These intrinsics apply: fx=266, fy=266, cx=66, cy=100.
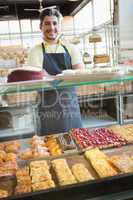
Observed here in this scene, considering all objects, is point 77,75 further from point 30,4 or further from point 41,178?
point 30,4

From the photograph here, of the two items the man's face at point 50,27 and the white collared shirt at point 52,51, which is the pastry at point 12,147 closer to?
the white collared shirt at point 52,51

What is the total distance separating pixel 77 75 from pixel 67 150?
51 centimetres

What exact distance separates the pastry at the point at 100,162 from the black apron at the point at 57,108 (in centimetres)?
53

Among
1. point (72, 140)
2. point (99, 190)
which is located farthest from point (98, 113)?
point (99, 190)

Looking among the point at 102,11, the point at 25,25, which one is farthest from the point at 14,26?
the point at 102,11

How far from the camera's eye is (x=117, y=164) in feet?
4.49

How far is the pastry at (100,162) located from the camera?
51.3 inches

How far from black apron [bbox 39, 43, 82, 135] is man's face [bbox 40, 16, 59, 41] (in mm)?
120

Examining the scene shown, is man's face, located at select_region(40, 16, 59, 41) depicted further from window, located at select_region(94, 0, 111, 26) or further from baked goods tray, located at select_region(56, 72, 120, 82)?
window, located at select_region(94, 0, 111, 26)

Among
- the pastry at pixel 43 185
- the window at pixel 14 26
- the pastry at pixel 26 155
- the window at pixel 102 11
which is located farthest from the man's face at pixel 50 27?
the window at pixel 14 26

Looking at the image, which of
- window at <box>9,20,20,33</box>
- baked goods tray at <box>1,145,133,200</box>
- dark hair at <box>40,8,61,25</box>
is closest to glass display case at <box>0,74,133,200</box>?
baked goods tray at <box>1,145,133,200</box>

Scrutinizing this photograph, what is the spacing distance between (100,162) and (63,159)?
0.70ft

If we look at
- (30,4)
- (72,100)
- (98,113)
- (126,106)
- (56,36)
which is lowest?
(98,113)

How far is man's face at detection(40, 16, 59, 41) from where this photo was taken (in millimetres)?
1943
